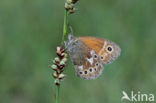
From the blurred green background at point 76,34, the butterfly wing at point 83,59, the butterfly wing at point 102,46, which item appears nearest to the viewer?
the butterfly wing at point 83,59

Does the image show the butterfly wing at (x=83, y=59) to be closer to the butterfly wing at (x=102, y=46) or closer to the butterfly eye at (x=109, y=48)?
the butterfly wing at (x=102, y=46)

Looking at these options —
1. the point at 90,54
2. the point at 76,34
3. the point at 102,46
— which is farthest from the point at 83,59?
the point at 76,34

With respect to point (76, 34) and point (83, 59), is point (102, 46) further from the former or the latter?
point (76, 34)

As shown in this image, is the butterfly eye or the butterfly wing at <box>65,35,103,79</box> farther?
the butterfly eye

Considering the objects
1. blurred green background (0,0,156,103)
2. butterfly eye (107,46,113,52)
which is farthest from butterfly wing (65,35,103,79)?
blurred green background (0,0,156,103)

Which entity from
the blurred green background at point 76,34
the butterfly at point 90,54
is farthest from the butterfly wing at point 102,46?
the blurred green background at point 76,34

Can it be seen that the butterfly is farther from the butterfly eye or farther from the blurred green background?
the blurred green background

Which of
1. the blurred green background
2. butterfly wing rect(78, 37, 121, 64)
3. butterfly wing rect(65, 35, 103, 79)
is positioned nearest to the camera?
butterfly wing rect(65, 35, 103, 79)

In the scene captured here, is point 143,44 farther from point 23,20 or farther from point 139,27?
point 23,20
